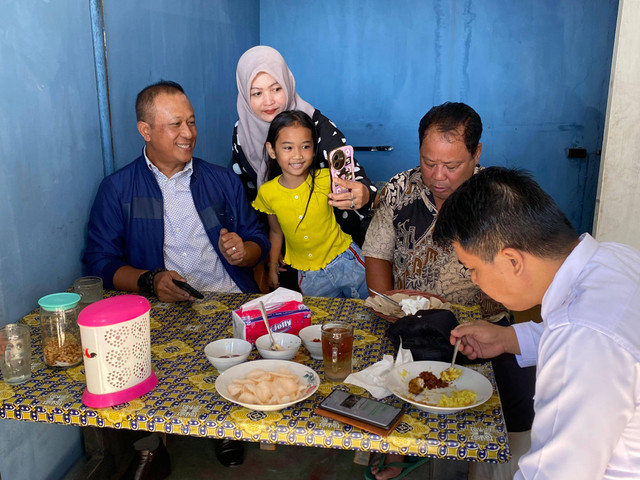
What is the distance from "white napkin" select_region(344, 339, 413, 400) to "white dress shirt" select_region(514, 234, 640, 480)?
0.47 m

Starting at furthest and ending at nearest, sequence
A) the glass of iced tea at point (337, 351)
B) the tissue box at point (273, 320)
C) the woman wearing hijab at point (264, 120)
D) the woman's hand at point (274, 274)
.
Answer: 1. the woman's hand at point (274, 274)
2. the woman wearing hijab at point (264, 120)
3. the tissue box at point (273, 320)
4. the glass of iced tea at point (337, 351)

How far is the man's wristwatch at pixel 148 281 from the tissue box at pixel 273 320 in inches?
19.6

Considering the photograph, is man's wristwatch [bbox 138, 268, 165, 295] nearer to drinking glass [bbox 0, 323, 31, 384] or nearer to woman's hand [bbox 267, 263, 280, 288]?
drinking glass [bbox 0, 323, 31, 384]

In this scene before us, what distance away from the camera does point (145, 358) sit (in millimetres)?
1526

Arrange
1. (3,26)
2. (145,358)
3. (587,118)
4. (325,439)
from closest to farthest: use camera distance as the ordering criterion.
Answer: (325,439) → (145,358) → (3,26) → (587,118)

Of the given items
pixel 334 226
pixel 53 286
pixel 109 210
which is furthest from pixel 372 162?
pixel 53 286

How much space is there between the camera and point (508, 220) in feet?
3.95

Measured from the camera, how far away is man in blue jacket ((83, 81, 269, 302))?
2471 millimetres

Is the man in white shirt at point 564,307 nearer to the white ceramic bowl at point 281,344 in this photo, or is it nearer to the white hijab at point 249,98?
the white ceramic bowl at point 281,344

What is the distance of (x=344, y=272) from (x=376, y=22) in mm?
2743

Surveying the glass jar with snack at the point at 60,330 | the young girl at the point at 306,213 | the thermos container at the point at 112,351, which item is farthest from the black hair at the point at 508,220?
the young girl at the point at 306,213

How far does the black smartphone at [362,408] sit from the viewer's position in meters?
1.36

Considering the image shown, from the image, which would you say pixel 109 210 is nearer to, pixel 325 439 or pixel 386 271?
pixel 386 271

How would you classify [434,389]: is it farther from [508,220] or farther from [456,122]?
[456,122]
